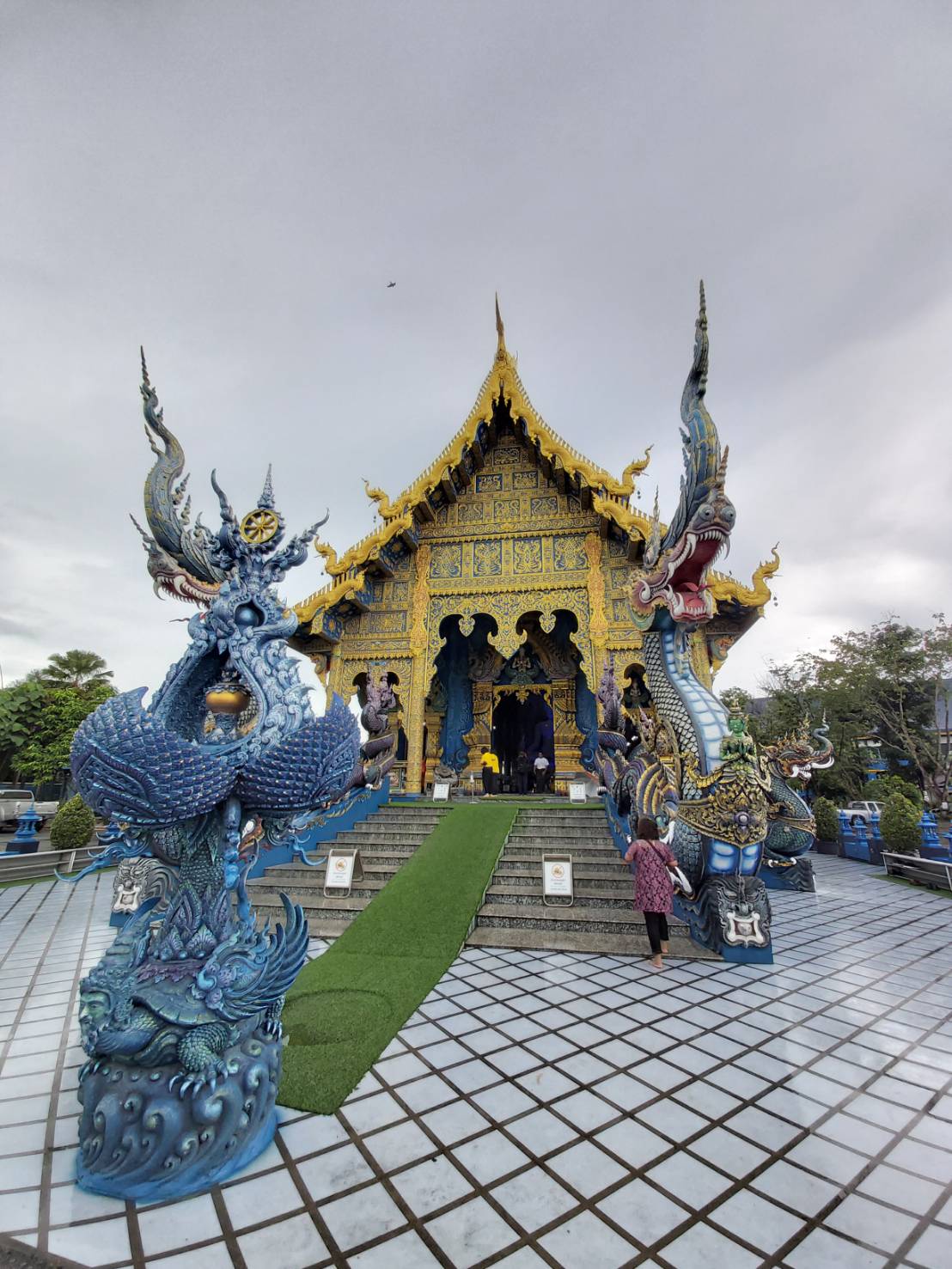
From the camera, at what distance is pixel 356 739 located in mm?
2723

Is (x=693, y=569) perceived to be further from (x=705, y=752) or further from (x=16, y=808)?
(x=16, y=808)

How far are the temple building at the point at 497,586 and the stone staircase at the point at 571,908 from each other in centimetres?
370

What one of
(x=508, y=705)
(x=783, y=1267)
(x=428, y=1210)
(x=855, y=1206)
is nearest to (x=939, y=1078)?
(x=855, y=1206)

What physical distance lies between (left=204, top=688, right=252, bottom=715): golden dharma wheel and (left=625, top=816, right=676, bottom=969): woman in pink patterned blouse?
330 centimetres

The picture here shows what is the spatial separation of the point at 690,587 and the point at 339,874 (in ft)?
16.2

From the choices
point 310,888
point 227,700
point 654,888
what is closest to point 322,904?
point 310,888

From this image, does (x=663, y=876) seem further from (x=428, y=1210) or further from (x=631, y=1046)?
(x=428, y=1210)

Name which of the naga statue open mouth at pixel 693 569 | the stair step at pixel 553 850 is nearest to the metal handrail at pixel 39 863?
the stair step at pixel 553 850

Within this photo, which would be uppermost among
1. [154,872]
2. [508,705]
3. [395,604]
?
[395,604]

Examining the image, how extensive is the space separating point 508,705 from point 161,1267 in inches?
551

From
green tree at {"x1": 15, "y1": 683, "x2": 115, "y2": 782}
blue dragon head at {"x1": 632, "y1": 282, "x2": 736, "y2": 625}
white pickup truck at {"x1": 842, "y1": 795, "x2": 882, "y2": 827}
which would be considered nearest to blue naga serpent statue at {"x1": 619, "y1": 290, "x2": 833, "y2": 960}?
blue dragon head at {"x1": 632, "y1": 282, "x2": 736, "y2": 625}

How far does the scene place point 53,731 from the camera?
60.0 ft

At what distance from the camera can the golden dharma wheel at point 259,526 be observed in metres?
3.06

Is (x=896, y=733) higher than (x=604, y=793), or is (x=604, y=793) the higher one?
(x=896, y=733)
